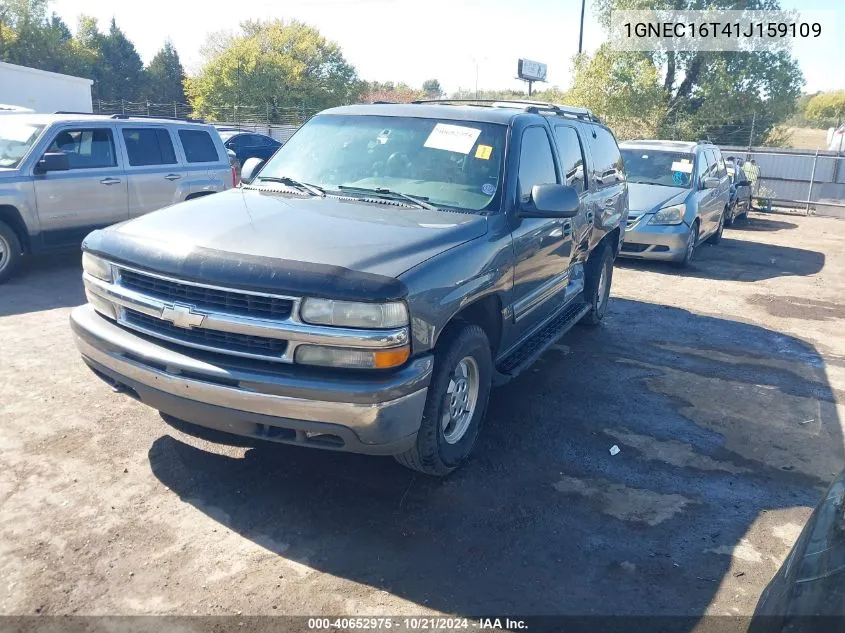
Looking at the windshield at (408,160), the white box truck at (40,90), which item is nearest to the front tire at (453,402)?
the windshield at (408,160)

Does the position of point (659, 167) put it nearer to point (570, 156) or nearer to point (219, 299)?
point (570, 156)

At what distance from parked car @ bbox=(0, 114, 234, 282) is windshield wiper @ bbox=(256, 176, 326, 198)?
173 inches

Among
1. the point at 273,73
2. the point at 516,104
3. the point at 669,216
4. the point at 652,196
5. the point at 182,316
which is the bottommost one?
the point at 669,216

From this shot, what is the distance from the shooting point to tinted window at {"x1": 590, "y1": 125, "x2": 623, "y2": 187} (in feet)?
21.1

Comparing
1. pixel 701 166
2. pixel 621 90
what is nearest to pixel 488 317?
pixel 701 166

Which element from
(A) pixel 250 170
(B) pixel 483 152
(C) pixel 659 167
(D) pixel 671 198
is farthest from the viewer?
(C) pixel 659 167

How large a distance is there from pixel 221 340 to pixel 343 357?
1.99 ft

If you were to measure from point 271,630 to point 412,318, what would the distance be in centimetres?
142

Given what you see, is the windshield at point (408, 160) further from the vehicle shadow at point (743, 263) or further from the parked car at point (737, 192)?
the parked car at point (737, 192)

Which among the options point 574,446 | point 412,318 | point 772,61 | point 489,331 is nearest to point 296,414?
point 412,318

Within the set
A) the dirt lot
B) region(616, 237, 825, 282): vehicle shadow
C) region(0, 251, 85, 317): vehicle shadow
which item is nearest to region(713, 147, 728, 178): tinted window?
region(616, 237, 825, 282): vehicle shadow

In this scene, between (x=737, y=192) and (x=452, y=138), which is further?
(x=737, y=192)

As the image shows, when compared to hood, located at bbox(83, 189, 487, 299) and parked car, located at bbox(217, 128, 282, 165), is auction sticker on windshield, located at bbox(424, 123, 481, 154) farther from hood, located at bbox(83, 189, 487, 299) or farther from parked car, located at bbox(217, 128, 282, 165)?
parked car, located at bbox(217, 128, 282, 165)

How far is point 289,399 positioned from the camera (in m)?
3.07
